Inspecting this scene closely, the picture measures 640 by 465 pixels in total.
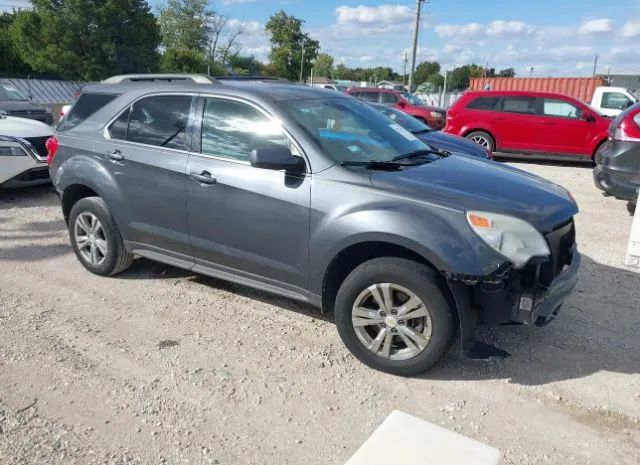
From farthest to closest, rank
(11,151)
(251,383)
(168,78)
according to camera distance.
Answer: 1. (11,151)
2. (168,78)
3. (251,383)

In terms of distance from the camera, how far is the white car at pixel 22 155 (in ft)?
24.9

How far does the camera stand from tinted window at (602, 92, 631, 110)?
1597 centimetres

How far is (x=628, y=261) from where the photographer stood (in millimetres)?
5383

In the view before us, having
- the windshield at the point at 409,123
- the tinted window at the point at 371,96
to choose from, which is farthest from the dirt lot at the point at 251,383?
the tinted window at the point at 371,96

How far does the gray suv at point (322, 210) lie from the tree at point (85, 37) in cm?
3405

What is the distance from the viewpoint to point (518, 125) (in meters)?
13.0

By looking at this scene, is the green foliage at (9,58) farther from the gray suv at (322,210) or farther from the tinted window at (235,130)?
the tinted window at (235,130)

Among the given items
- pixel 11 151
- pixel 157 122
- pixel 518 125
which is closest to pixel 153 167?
pixel 157 122

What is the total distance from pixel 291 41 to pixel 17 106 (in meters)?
52.2

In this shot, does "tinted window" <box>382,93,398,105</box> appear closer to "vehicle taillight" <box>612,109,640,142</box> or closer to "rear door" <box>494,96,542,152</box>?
"rear door" <box>494,96,542,152</box>

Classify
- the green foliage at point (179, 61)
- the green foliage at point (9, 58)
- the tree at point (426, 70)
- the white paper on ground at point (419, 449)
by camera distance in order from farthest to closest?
the tree at point (426, 70) < the green foliage at point (179, 61) < the green foliage at point (9, 58) < the white paper on ground at point (419, 449)

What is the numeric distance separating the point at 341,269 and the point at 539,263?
1229 mm

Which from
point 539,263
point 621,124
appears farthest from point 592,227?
point 539,263

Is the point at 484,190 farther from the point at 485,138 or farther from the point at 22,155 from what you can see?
the point at 485,138
